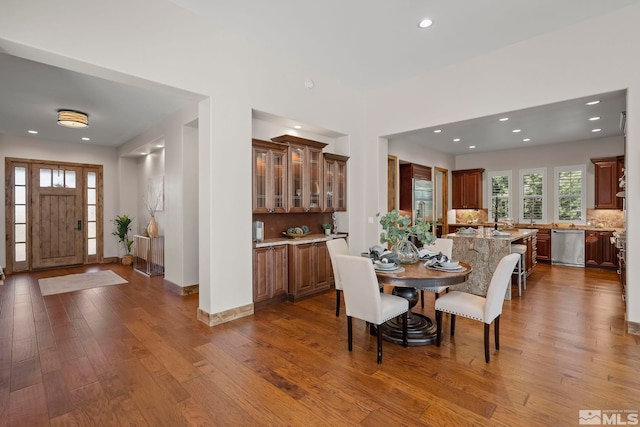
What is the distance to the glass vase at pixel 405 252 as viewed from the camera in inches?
128

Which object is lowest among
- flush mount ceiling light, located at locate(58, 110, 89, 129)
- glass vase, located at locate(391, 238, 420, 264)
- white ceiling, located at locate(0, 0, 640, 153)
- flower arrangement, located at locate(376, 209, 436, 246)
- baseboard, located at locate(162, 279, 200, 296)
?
baseboard, located at locate(162, 279, 200, 296)

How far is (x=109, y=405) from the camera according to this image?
2125 mm

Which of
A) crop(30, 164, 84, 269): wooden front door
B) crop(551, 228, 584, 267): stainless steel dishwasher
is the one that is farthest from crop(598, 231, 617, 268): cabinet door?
crop(30, 164, 84, 269): wooden front door

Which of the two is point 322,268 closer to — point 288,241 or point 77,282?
point 288,241

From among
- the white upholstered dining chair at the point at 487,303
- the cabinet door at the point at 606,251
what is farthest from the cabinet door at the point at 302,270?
the cabinet door at the point at 606,251

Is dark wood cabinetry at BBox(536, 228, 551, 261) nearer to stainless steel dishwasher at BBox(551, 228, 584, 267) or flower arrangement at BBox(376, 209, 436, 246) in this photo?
stainless steel dishwasher at BBox(551, 228, 584, 267)

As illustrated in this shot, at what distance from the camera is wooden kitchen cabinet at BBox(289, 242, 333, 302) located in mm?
4453

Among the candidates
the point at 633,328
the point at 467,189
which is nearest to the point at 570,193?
the point at 467,189

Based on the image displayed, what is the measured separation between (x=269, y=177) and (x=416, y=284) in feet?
8.45

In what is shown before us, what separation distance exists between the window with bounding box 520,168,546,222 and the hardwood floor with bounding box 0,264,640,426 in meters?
4.85

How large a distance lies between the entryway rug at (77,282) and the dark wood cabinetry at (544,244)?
914 centimetres

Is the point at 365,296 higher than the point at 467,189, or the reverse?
the point at 467,189

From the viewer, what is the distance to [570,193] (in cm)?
782

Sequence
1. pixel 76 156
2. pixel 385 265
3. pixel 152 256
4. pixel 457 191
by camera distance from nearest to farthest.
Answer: pixel 385 265 < pixel 152 256 < pixel 76 156 < pixel 457 191
